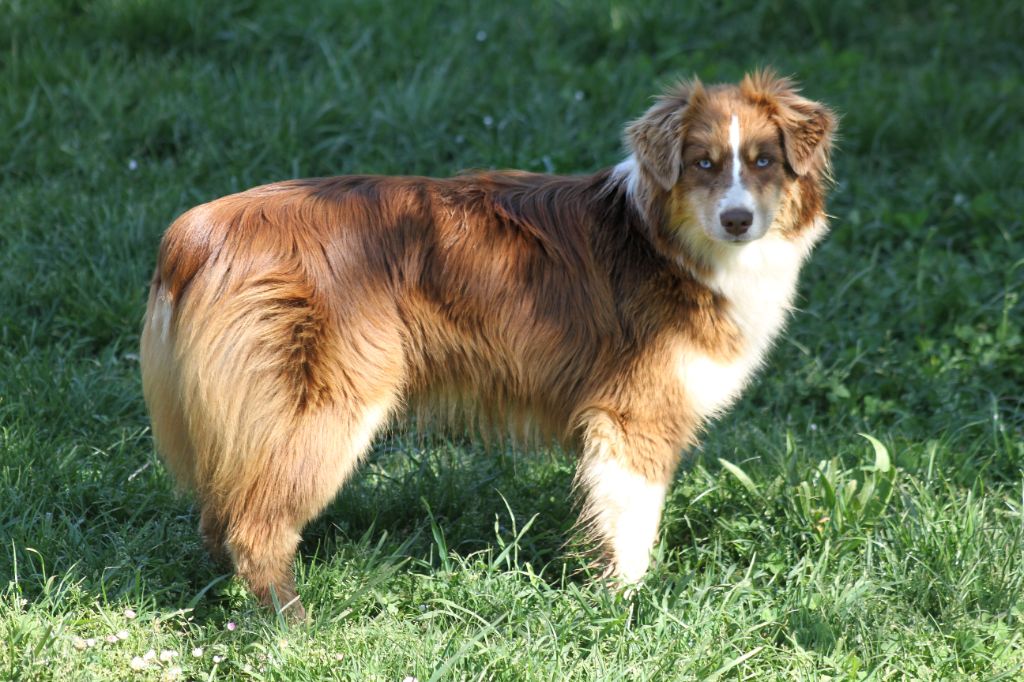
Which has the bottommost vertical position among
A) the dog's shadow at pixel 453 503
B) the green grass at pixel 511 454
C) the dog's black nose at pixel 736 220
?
the dog's shadow at pixel 453 503

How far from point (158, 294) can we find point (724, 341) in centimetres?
187

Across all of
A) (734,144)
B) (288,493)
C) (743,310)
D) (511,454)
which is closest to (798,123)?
(734,144)

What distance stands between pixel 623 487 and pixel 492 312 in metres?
0.74

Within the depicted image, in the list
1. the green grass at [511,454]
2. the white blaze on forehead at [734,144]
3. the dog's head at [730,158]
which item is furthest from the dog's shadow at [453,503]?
the white blaze on forehead at [734,144]

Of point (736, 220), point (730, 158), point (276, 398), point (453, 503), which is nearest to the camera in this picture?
point (276, 398)

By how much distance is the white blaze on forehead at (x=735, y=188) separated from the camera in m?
3.58

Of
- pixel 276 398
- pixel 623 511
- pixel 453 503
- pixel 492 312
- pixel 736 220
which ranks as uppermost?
pixel 736 220

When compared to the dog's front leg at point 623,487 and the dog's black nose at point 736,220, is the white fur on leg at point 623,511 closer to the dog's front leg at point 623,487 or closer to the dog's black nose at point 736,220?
the dog's front leg at point 623,487

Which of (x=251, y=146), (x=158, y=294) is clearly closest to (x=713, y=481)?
(x=158, y=294)

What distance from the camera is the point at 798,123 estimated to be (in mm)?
3770

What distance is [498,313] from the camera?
3.76 m

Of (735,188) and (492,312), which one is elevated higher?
(735,188)

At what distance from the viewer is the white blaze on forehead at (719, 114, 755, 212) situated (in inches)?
141

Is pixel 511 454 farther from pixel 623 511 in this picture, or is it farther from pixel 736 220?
pixel 736 220
